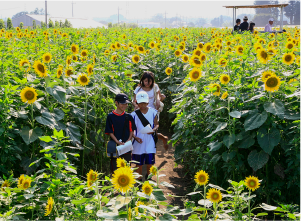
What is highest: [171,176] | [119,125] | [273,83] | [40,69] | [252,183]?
[40,69]

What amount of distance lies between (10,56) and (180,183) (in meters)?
3.01

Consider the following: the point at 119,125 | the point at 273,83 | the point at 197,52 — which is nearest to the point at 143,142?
the point at 119,125

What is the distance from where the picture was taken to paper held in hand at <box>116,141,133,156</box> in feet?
12.8

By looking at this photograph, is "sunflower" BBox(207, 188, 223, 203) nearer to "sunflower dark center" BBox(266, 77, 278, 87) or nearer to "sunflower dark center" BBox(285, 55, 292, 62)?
"sunflower dark center" BBox(266, 77, 278, 87)

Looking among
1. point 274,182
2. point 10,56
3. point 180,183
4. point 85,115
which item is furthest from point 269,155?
point 10,56

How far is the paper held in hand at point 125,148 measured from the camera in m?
3.90

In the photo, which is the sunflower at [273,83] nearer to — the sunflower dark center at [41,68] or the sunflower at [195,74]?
the sunflower at [195,74]

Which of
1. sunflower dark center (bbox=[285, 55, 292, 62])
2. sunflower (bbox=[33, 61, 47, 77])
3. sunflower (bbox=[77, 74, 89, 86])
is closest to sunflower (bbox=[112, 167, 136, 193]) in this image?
sunflower (bbox=[33, 61, 47, 77])

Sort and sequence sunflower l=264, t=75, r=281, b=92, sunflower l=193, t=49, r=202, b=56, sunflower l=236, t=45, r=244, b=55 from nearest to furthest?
sunflower l=264, t=75, r=281, b=92
sunflower l=236, t=45, r=244, b=55
sunflower l=193, t=49, r=202, b=56

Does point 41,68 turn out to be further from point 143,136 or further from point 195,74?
point 195,74

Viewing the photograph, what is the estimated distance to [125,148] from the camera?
155 inches

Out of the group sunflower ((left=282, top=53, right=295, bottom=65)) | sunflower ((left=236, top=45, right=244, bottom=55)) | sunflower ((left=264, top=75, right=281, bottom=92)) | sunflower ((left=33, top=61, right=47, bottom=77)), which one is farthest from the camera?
sunflower ((left=236, top=45, right=244, bottom=55))

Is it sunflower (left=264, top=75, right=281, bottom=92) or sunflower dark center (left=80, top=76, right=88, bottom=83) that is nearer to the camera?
sunflower (left=264, top=75, right=281, bottom=92)

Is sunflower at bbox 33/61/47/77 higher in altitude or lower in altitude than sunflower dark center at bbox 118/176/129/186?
higher
